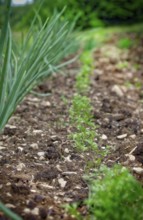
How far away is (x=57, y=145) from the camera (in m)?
2.22

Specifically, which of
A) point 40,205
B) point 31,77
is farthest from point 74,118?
point 40,205

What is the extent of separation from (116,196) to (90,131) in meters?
0.89

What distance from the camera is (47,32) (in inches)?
82.1

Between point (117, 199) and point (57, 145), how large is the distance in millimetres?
789

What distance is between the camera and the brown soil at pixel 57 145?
1.70m

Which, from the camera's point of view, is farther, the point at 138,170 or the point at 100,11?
the point at 100,11

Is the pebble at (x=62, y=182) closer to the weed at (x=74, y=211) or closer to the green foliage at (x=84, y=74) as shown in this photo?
the weed at (x=74, y=211)

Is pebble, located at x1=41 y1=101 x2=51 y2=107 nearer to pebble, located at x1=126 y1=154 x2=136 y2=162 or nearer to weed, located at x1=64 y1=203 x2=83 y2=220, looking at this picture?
pebble, located at x1=126 y1=154 x2=136 y2=162

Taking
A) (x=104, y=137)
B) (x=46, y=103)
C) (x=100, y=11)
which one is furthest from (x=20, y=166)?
(x=100, y=11)

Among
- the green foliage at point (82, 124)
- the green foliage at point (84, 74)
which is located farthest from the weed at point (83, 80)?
the green foliage at point (82, 124)

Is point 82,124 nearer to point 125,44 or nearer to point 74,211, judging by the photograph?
point 74,211

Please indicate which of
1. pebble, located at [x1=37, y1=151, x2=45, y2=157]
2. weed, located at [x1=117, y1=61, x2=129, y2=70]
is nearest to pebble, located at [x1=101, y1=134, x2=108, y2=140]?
pebble, located at [x1=37, y1=151, x2=45, y2=157]

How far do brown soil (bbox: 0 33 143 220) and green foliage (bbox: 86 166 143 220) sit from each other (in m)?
0.17

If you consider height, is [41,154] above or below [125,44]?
above
